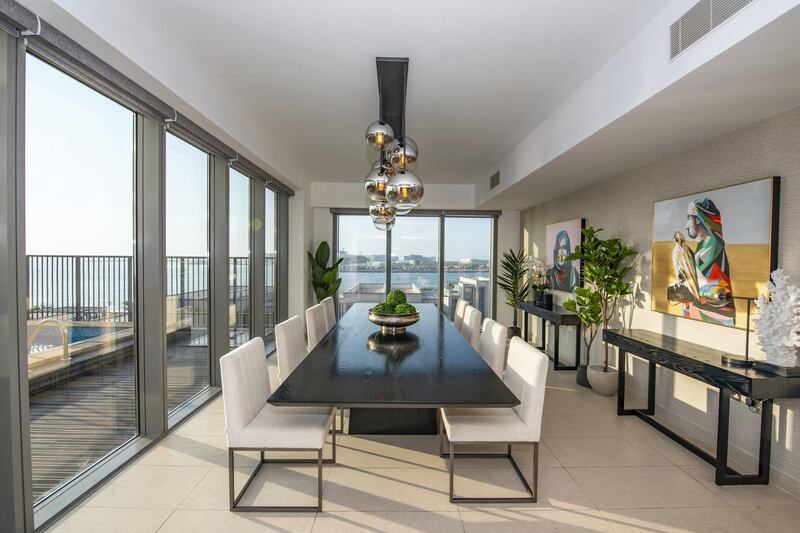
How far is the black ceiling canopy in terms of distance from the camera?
9.19 feet

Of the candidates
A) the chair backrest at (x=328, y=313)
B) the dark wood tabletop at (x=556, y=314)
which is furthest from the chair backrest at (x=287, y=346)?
the dark wood tabletop at (x=556, y=314)

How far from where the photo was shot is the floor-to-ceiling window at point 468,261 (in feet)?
25.3

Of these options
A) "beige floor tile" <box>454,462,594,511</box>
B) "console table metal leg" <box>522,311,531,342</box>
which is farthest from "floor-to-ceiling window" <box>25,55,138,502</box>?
"console table metal leg" <box>522,311,531,342</box>

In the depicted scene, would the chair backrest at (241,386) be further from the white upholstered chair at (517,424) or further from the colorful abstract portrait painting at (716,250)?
the colorful abstract portrait painting at (716,250)

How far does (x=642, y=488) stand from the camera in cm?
250

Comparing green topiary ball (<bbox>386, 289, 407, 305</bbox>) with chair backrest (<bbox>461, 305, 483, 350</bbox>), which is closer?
green topiary ball (<bbox>386, 289, 407, 305</bbox>)

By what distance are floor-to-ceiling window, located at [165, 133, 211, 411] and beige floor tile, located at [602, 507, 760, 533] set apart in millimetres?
3260

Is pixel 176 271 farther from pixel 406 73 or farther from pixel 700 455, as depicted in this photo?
pixel 700 455

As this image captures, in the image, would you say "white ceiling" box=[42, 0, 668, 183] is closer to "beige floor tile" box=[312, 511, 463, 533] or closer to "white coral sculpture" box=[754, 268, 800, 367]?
"white coral sculpture" box=[754, 268, 800, 367]

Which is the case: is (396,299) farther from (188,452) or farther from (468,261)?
(468,261)

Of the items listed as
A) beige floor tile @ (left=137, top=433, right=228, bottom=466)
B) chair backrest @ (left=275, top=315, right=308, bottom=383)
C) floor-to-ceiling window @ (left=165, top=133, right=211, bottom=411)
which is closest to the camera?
beige floor tile @ (left=137, top=433, right=228, bottom=466)

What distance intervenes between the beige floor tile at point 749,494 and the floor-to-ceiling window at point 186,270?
3.86 m

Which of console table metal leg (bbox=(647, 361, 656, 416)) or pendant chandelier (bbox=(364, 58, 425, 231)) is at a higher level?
pendant chandelier (bbox=(364, 58, 425, 231))

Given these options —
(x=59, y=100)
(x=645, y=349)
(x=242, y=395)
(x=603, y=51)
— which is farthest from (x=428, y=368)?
(x=59, y=100)
